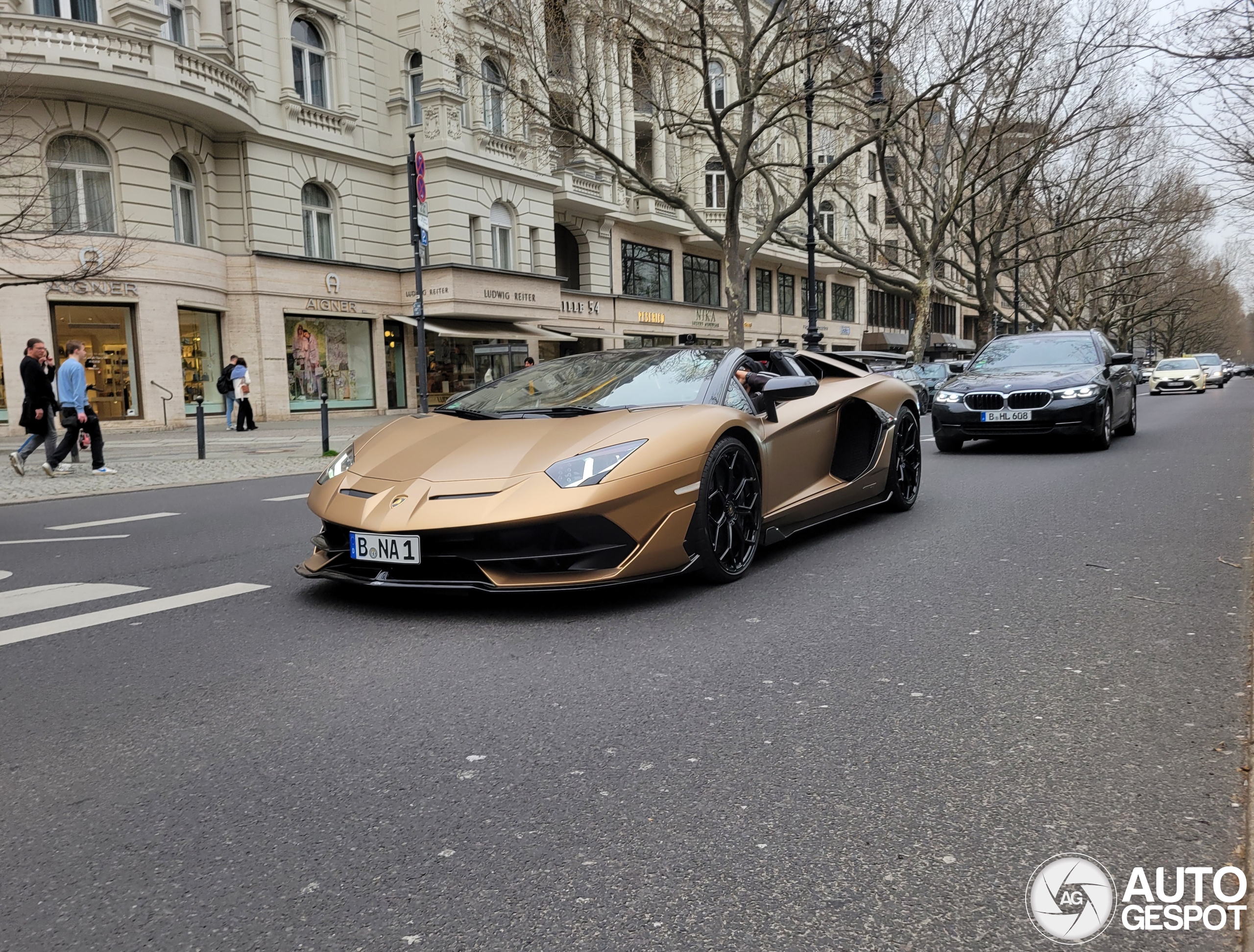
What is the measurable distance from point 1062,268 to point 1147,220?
77.4 ft

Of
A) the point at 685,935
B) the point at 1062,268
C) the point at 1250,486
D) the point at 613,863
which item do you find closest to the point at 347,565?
the point at 613,863

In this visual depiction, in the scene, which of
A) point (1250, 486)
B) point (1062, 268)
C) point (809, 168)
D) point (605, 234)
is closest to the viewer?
point (1250, 486)

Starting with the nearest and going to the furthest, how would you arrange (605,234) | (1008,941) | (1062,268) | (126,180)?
(1008,941)
(126,180)
(605,234)
(1062,268)

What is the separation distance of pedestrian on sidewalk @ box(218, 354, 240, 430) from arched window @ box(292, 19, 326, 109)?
7.95 m

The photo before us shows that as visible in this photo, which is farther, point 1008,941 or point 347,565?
point 347,565

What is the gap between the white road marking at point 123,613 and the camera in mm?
4293

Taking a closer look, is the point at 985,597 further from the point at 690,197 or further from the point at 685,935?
the point at 690,197

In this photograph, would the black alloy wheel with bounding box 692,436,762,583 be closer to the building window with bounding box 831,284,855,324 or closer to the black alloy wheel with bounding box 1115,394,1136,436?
the black alloy wheel with bounding box 1115,394,1136,436

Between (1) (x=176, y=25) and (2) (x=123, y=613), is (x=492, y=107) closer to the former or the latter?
(1) (x=176, y=25)

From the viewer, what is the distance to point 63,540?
7.15 m

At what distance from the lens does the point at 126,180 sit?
2167 centimetres

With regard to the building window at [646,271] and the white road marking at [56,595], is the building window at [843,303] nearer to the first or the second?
the building window at [646,271]

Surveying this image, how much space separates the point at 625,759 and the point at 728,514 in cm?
236

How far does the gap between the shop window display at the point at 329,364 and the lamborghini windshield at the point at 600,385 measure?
20451mm
